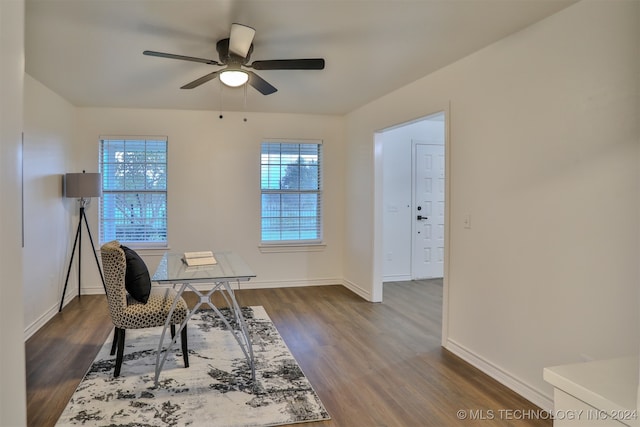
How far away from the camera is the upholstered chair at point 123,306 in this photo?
276 centimetres

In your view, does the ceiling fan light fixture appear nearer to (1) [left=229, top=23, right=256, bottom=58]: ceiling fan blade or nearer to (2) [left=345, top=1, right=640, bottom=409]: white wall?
(1) [left=229, top=23, right=256, bottom=58]: ceiling fan blade

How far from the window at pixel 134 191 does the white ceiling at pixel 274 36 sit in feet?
3.56

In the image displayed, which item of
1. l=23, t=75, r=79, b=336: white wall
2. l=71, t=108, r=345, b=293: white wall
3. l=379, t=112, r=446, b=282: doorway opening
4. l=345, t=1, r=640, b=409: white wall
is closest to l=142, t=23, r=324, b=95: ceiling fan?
l=345, t=1, r=640, b=409: white wall

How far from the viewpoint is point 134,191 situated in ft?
17.4

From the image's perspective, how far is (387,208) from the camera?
19.9 ft

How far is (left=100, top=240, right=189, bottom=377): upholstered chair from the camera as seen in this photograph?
9.05 feet

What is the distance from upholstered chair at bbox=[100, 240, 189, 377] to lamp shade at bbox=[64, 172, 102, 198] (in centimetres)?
213

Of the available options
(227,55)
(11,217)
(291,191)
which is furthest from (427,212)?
(11,217)

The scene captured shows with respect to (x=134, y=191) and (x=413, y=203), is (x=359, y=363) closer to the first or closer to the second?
(x=413, y=203)

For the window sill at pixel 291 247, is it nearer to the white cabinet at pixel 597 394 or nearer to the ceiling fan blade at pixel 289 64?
the ceiling fan blade at pixel 289 64

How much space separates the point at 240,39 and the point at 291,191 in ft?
10.8

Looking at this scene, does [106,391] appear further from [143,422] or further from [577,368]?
[577,368]

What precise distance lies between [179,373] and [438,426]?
179cm

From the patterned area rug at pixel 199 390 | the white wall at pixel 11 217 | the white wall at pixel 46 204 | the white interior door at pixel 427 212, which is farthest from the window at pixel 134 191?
the white wall at pixel 11 217
